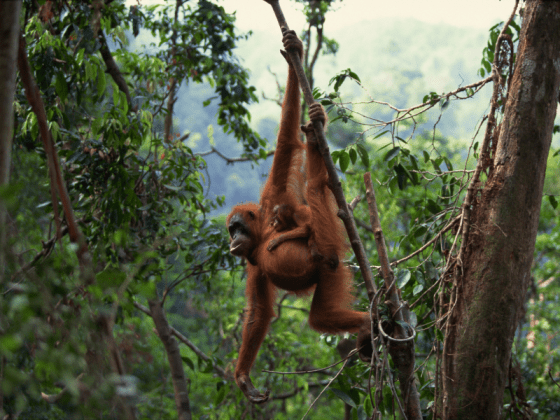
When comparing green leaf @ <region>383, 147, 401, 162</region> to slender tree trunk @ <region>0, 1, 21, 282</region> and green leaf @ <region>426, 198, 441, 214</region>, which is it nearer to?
green leaf @ <region>426, 198, 441, 214</region>

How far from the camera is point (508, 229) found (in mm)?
1892

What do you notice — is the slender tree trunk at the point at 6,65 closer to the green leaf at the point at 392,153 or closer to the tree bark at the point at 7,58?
the tree bark at the point at 7,58

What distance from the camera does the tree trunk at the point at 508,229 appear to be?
1816mm

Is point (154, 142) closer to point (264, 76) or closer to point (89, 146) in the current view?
point (89, 146)

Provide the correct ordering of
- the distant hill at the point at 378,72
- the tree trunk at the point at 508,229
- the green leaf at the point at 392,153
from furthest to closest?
the distant hill at the point at 378,72
the green leaf at the point at 392,153
the tree trunk at the point at 508,229

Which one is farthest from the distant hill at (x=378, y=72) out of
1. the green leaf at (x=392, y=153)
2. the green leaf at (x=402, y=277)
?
the green leaf at (x=402, y=277)

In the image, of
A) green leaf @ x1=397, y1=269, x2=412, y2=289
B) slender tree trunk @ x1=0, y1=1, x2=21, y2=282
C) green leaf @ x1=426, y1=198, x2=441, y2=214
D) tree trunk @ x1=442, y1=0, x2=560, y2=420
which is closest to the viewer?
slender tree trunk @ x1=0, y1=1, x2=21, y2=282

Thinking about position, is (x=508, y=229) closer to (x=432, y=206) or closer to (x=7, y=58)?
(x=432, y=206)

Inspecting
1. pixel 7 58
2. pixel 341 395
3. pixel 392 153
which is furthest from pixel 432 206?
pixel 7 58

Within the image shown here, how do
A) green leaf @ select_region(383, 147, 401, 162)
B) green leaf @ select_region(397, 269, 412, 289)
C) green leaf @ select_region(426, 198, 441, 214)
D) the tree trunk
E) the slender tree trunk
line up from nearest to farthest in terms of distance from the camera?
the slender tree trunk
the tree trunk
green leaf @ select_region(397, 269, 412, 289)
green leaf @ select_region(383, 147, 401, 162)
green leaf @ select_region(426, 198, 441, 214)

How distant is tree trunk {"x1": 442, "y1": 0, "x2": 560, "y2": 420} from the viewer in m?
1.82

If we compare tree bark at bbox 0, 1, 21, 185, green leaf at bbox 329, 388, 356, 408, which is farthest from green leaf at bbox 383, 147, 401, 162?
tree bark at bbox 0, 1, 21, 185

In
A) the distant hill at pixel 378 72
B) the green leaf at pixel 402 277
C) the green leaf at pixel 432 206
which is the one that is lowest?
the green leaf at pixel 402 277

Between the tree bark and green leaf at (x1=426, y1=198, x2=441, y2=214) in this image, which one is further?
green leaf at (x1=426, y1=198, x2=441, y2=214)
